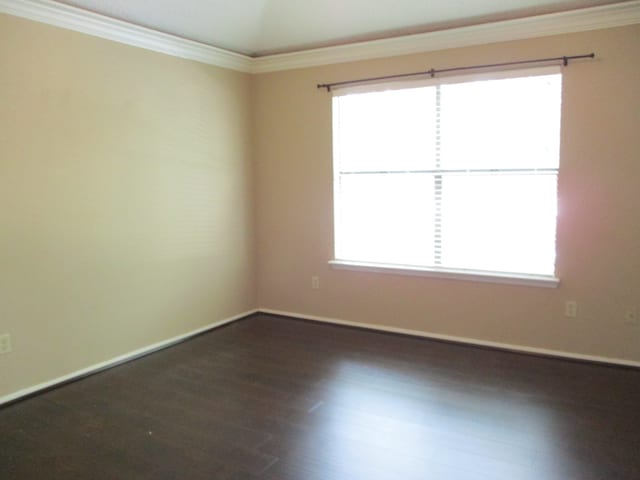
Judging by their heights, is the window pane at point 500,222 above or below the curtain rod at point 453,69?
below

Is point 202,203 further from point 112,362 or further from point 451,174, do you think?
point 451,174

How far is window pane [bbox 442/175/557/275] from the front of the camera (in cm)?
371

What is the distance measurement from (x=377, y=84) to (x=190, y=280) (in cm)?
222

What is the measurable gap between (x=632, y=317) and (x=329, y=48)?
303 centimetres

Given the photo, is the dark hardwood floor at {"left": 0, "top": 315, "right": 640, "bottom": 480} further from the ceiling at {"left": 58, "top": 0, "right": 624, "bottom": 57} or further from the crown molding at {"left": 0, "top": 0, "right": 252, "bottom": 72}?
the ceiling at {"left": 58, "top": 0, "right": 624, "bottom": 57}

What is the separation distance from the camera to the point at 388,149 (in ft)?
14.0

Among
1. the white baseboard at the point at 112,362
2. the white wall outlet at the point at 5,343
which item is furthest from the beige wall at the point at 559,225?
the white wall outlet at the point at 5,343

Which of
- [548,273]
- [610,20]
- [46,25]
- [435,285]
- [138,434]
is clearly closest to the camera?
[138,434]

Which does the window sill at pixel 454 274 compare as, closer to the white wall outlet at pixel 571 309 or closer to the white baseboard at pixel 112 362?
the white wall outlet at pixel 571 309

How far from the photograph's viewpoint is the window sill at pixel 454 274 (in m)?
3.72

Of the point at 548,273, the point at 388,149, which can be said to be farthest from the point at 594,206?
the point at 388,149

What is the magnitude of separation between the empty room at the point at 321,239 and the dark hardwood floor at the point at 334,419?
0.7 inches

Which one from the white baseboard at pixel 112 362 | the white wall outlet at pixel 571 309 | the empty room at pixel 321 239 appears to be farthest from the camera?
the white wall outlet at pixel 571 309

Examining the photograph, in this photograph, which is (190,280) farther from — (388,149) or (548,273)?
(548,273)
